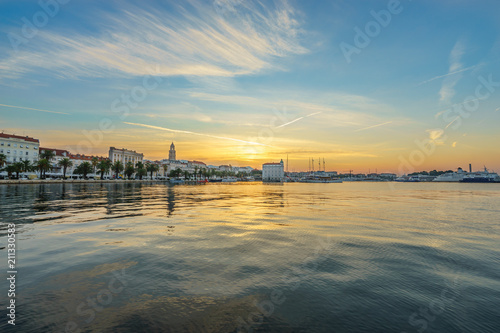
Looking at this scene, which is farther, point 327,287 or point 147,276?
point 147,276

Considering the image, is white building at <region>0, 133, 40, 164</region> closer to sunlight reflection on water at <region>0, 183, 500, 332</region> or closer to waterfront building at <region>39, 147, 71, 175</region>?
waterfront building at <region>39, 147, 71, 175</region>

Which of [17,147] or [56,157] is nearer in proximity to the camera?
[17,147]

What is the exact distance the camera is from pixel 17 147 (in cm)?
13662

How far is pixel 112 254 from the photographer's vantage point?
12.8m

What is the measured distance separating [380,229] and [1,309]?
2255 centimetres

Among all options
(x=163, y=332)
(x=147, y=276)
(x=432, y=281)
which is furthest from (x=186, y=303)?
(x=432, y=281)

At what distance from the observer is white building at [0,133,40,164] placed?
132500 millimetres

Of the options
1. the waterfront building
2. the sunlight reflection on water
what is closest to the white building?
the waterfront building

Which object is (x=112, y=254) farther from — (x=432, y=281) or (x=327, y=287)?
(x=432, y=281)

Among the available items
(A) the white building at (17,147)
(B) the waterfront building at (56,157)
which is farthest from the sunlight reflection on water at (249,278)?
(B) the waterfront building at (56,157)

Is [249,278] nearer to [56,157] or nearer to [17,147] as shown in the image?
[17,147]

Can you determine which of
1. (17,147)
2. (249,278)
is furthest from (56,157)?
(249,278)

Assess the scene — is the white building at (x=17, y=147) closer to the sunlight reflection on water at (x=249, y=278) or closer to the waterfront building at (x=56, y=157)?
the waterfront building at (x=56, y=157)

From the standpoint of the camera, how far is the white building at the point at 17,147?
13250cm
